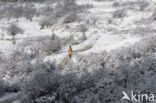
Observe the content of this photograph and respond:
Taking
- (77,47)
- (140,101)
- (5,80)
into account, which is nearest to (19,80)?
(5,80)

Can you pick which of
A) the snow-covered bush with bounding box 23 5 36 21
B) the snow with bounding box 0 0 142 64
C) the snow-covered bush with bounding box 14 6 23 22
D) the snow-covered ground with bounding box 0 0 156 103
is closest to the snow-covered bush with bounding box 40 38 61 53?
the snow-covered ground with bounding box 0 0 156 103

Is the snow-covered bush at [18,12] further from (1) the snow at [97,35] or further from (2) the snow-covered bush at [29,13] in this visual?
(1) the snow at [97,35]

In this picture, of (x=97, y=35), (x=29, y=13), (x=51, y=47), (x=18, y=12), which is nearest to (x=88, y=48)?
(x=51, y=47)

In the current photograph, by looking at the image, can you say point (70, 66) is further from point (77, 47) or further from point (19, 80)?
point (77, 47)

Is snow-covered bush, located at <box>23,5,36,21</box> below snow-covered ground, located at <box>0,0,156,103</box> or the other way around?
the other way around

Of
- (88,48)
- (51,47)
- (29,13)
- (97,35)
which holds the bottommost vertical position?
(88,48)

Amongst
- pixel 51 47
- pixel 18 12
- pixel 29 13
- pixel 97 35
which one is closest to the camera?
pixel 51 47

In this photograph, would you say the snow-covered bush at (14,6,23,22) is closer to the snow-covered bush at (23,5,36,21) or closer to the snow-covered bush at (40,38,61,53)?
the snow-covered bush at (23,5,36,21)

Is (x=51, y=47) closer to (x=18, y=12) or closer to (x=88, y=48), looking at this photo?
(x=88, y=48)

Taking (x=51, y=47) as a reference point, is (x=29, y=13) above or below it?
above

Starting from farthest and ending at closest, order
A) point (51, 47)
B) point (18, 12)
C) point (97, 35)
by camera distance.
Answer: point (18, 12) → point (97, 35) → point (51, 47)

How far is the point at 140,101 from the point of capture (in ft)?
33.8

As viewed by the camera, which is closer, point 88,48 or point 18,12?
point 88,48

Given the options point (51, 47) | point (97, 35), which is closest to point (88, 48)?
point (51, 47)
